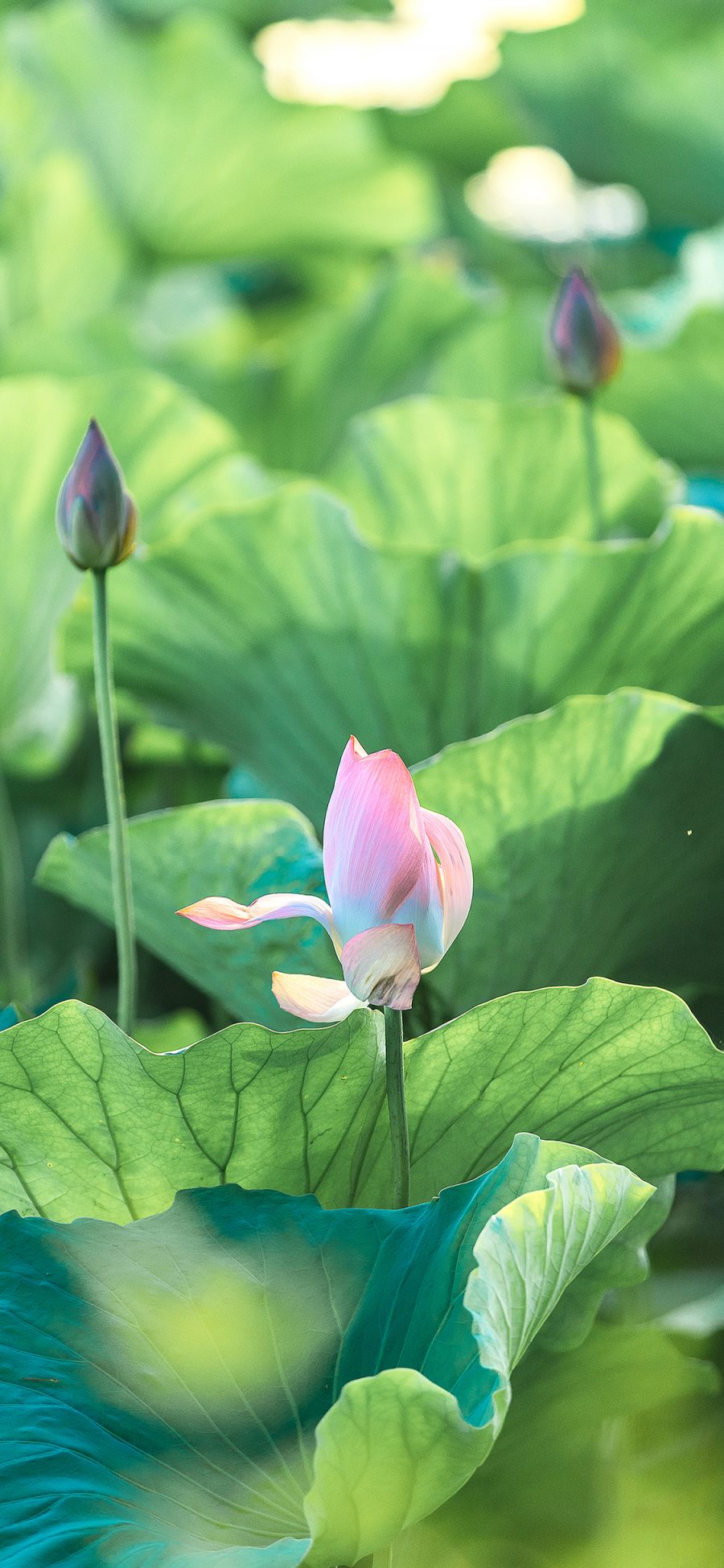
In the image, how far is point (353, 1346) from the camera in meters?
0.33

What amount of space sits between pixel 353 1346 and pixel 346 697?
0.26 meters

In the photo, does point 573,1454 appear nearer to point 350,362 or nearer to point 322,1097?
point 322,1097

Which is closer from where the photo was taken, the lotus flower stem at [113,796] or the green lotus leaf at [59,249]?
the lotus flower stem at [113,796]

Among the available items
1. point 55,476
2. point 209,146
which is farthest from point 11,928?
point 209,146

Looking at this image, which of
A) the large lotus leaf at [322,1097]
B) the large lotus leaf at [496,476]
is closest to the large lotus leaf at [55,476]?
the large lotus leaf at [496,476]

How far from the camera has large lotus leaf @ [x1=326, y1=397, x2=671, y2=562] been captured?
24.2 inches

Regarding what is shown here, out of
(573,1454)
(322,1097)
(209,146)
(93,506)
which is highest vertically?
(209,146)

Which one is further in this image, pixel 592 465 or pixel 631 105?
pixel 631 105

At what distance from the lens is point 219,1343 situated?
0.33 metres

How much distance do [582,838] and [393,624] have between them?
13 cm

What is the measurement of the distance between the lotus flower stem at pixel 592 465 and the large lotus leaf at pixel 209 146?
1.87 feet

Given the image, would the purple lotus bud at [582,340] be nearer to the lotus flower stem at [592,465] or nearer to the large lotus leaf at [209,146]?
the lotus flower stem at [592,465]

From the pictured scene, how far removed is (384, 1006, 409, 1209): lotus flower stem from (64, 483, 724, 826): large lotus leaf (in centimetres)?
22

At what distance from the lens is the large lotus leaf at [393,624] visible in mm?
508
